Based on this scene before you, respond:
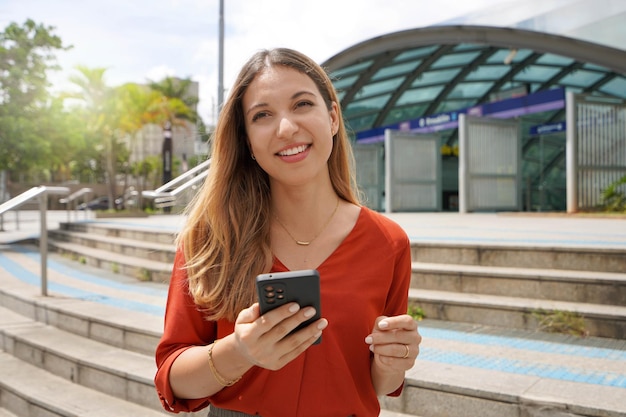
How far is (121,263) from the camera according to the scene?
313 inches

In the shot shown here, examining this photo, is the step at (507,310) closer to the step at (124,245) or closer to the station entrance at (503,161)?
the step at (124,245)

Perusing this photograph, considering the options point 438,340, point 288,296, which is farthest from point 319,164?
point 438,340

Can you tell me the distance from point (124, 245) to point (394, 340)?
8167 millimetres

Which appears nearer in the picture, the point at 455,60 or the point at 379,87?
the point at 455,60

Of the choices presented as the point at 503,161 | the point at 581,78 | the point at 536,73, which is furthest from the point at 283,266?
the point at 581,78

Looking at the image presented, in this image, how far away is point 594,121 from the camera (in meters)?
12.6

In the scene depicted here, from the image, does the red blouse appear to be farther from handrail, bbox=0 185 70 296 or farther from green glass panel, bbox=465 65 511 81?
green glass panel, bbox=465 65 511 81

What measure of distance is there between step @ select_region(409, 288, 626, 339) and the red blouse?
298cm

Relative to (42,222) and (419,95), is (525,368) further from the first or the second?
(419,95)

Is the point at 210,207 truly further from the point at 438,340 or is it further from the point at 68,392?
the point at 68,392

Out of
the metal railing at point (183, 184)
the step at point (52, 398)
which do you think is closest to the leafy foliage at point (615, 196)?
the metal railing at point (183, 184)

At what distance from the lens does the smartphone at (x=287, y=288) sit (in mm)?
Result: 1187

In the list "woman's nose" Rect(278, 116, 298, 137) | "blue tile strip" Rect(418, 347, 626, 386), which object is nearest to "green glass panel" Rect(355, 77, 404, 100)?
"blue tile strip" Rect(418, 347, 626, 386)

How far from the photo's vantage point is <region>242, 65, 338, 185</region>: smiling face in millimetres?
1564
